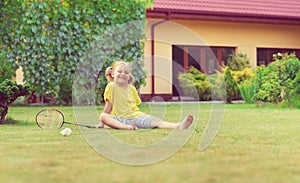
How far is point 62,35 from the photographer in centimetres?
1305

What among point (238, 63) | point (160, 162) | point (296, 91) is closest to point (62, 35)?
point (296, 91)

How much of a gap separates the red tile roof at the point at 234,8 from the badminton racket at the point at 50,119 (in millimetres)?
9715

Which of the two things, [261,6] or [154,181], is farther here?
[261,6]

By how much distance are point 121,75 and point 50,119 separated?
1.10 metres

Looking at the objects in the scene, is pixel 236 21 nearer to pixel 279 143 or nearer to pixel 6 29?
pixel 6 29

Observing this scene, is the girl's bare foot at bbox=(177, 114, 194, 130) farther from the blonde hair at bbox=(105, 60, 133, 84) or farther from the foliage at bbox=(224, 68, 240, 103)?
the foliage at bbox=(224, 68, 240, 103)

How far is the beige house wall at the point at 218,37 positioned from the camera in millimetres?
17203

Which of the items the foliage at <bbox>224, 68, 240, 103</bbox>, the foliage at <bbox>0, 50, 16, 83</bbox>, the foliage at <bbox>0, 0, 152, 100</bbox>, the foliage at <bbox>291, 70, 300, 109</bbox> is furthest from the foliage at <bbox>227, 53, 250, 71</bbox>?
the foliage at <bbox>0, 50, 16, 83</bbox>

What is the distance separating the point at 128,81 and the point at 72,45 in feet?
20.6

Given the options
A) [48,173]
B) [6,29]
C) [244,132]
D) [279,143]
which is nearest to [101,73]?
[6,29]

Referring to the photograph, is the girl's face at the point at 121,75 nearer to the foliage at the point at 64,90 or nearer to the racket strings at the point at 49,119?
the racket strings at the point at 49,119

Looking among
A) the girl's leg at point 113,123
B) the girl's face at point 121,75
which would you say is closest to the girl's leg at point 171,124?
the girl's leg at point 113,123

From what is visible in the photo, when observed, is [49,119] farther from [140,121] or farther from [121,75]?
[140,121]

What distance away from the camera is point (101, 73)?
1310cm
